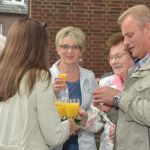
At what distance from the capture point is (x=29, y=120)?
3.67 meters

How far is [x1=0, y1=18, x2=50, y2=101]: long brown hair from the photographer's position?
3707 millimetres

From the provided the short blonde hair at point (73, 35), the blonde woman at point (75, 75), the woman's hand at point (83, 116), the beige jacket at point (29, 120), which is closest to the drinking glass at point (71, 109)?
the woman's hand at point (83, 116)

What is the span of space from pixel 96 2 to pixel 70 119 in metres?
6.35

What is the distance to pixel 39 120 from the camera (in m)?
3.70

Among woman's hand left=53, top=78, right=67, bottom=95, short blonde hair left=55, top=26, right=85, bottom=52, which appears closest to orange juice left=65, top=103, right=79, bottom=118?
woman's hand left=53, top=78, right=67, bottom=95

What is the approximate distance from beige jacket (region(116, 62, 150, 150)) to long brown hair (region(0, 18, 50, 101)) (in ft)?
2.43

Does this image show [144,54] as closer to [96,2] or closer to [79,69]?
[79,69]

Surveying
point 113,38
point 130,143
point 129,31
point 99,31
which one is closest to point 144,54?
point 129,31

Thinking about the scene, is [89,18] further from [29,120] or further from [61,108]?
[29,120]

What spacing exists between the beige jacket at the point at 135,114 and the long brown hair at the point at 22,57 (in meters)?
0.74

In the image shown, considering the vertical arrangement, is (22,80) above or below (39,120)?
above

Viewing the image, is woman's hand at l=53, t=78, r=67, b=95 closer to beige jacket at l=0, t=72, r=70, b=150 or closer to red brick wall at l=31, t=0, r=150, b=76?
beige jacket at l=0, t=72, r=70, b=150

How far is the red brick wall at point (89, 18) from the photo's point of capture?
9.96 meters

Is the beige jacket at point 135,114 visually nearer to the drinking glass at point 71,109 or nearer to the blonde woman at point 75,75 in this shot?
the drinking glass at point 71,109
